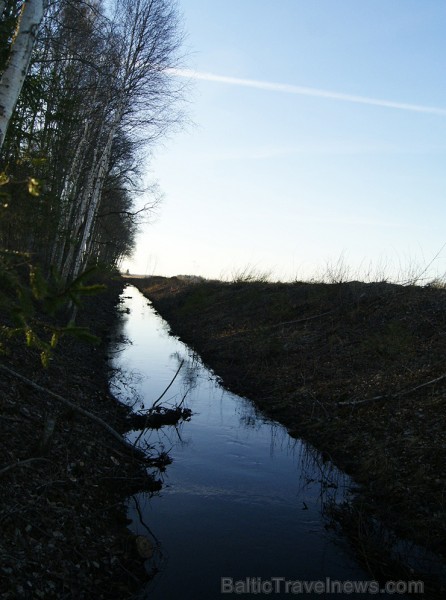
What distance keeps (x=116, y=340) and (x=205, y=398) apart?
21.5 feet

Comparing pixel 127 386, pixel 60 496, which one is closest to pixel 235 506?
pixel 60 496

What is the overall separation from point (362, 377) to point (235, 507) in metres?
5.08

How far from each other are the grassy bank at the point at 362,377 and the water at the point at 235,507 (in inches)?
24.8

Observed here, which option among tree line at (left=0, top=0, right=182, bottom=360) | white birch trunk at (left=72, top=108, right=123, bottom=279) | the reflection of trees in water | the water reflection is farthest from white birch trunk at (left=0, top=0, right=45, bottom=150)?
white birch trunk at (left=72, top=108, right=123, bottom=279)

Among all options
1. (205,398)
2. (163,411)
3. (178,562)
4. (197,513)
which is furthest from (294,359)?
(178,562)

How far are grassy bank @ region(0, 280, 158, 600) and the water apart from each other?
35 centimetres

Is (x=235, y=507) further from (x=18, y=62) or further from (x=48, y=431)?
(x=18, y=62)

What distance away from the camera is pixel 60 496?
4578 millimetres

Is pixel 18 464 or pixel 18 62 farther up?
pixel 18 62

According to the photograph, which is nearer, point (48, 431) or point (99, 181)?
point (48, 431)

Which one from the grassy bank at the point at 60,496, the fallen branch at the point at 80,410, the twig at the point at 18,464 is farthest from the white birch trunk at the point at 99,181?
the twig at the point at 18,464

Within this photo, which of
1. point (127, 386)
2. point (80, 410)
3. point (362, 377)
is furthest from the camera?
point (127, 386)

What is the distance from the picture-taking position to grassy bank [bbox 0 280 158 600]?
361 cm

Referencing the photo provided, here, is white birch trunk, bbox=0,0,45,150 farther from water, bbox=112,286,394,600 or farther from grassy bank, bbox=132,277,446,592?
grassy bank, bbox=132,277,446,592
